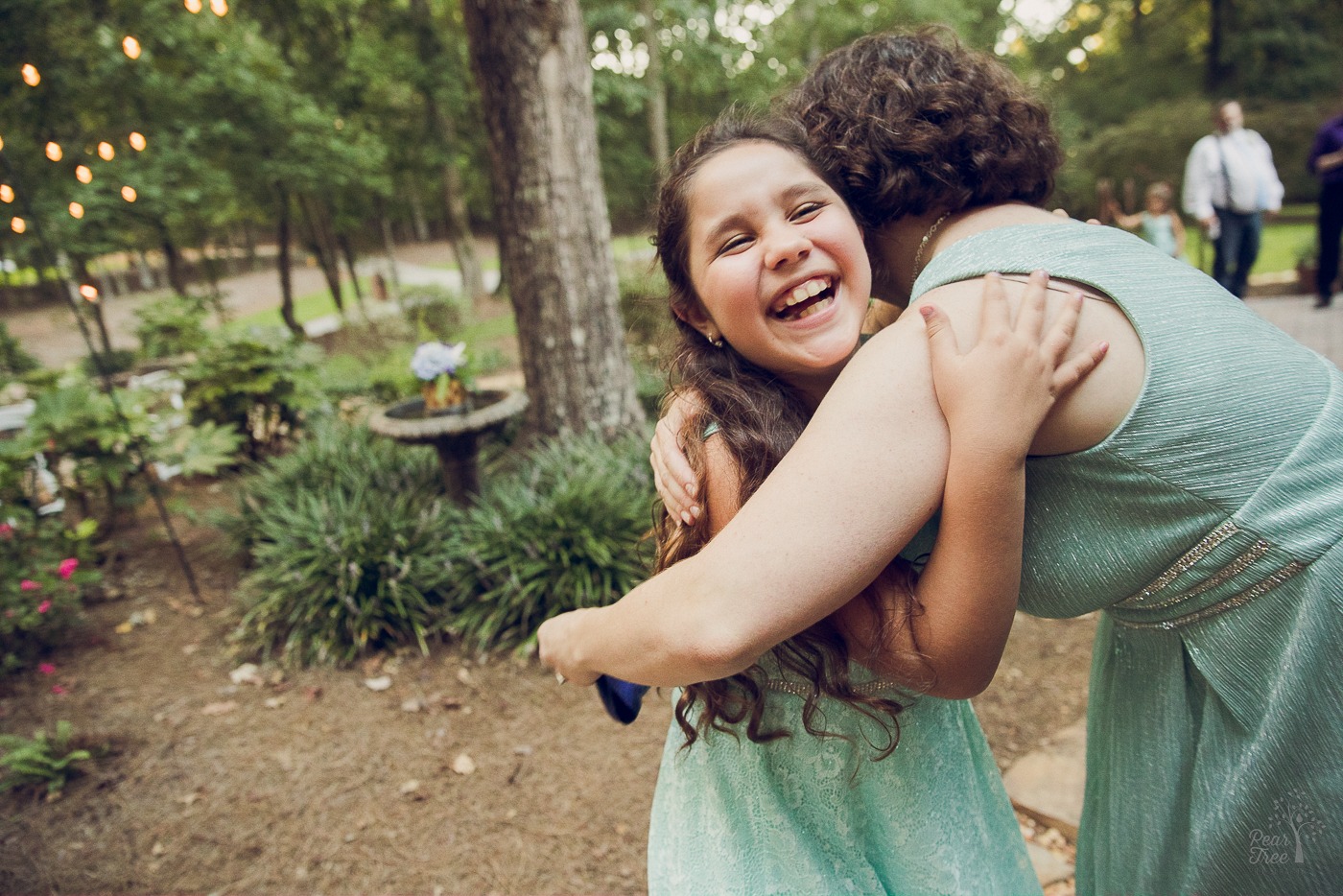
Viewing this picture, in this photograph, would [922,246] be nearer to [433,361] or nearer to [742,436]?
[742,436]

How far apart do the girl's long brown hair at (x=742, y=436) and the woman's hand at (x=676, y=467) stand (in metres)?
0.02

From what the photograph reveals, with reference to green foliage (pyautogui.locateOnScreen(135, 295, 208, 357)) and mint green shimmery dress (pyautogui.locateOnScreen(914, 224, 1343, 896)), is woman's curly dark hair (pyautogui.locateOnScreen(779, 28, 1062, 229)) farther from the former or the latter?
green foliage (pyautogui.locateOnScreen(135, 295, 208, 357))

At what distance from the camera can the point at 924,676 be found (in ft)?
3.54

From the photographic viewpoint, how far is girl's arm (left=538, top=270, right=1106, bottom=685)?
92 cm

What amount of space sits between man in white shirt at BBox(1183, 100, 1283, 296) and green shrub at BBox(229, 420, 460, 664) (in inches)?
331

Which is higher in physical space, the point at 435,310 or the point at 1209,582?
the point at 1209,582

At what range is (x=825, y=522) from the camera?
92 centimetres

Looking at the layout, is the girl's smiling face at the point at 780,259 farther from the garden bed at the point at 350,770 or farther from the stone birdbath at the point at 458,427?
the stone birdbath at the point at 458,427

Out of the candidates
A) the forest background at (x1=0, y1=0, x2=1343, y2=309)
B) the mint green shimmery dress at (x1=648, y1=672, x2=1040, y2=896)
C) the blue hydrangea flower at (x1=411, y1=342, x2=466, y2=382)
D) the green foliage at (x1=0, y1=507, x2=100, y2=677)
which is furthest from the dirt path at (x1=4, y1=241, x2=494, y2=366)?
the mint green shimmery dress at (x1=648, y1=672, x2=1040, y2=896)

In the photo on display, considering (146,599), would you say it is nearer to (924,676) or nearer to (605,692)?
(605,692)

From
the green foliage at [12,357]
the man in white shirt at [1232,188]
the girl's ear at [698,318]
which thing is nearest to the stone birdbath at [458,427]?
the girl's ear at [698,318]

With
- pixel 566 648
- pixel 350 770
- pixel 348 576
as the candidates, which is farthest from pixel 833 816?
pixel 348 576

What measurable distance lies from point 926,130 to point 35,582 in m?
4.95

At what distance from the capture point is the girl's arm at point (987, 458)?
94 cm
